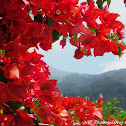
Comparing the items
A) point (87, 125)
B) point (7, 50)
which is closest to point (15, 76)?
point (7, 50)

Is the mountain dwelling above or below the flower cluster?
below

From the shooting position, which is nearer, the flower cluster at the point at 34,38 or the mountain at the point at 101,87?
the flower cluster at the point at 34,38

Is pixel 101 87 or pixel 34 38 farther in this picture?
pixel 101 87

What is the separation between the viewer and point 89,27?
1.73 ft

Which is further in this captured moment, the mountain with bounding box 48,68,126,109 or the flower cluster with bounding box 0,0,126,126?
the mountain with bounding box 48,68,126,109

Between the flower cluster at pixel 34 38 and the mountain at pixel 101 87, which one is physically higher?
the flower cluster at pixel 34 38

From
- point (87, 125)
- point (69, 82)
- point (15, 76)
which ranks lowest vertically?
point (69, 82)

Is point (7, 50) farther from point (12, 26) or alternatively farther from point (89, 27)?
point (89, 27)

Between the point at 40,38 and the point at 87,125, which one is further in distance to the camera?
the point at 87,125

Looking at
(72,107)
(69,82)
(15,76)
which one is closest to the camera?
(15,76)

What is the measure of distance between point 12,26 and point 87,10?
20 centimetres

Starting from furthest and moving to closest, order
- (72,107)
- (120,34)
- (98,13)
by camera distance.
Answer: (72,107)
(120,34)
(98,13)

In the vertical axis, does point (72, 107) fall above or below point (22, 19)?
below

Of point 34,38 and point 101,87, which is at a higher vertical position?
point 34,38
